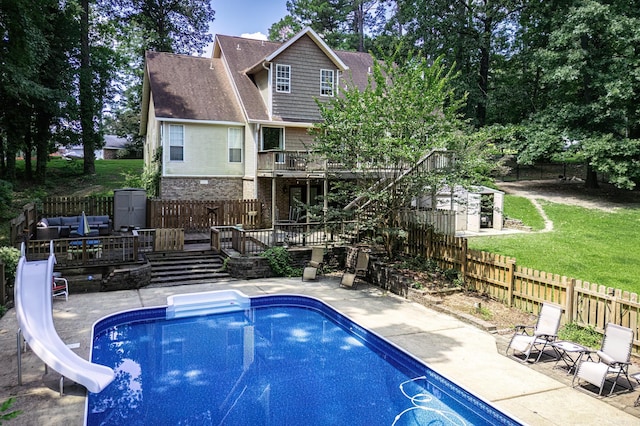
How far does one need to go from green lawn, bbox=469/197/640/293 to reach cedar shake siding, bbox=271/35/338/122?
10955mm

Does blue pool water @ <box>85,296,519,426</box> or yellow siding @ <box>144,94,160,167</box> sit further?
yellow siding @ <box>144,94,160,167</box>

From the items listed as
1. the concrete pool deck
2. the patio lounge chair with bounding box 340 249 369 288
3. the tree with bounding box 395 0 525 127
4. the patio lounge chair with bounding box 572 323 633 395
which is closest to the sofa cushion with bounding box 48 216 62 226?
the concrete pool deck

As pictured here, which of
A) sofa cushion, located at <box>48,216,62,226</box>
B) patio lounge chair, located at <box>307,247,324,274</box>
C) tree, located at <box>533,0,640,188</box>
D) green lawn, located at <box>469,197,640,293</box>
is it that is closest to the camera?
green lawn, located at <box>469,197,640,293</box>

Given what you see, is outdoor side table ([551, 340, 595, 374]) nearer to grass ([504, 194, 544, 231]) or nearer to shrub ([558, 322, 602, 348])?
shrub ([558, 322, 602, 348])

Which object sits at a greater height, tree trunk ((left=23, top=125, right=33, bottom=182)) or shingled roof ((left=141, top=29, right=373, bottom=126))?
shingled roof ((left=141, top=29, right=373, bottom=126))

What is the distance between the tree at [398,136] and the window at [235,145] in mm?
8379

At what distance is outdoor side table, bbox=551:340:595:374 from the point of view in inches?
321

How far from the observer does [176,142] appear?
71.7 ft

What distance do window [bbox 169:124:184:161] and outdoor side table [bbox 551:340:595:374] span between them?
18334mm

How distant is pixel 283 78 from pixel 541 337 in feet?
58.8

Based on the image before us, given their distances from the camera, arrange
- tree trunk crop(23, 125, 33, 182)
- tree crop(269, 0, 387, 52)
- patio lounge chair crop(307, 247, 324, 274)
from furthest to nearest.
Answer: tree crop(269, 0, 387, 52)
tree trunk crop(23, 125, 33, 182)
patio lounge chair crop(307, 247, 324, 274)

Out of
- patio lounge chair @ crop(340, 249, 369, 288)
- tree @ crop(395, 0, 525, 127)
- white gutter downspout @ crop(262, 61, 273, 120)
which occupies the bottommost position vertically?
patio lounge chair @ crop(340, 249, 369, 288)

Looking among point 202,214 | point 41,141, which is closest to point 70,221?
point 202,214

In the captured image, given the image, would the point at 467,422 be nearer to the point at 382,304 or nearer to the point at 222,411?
the point at 222,411
